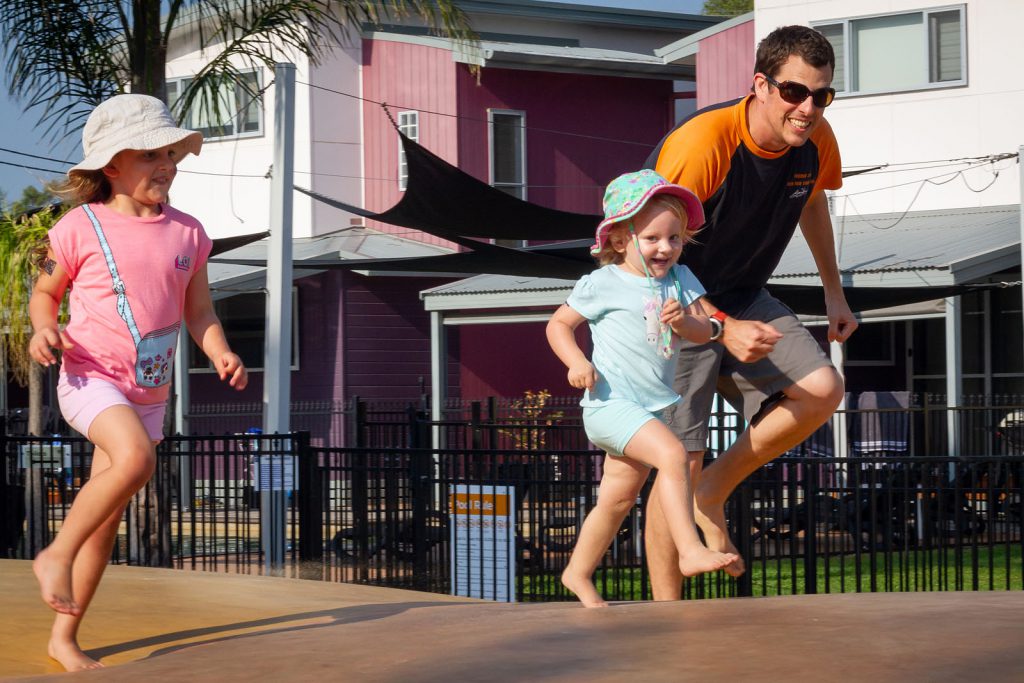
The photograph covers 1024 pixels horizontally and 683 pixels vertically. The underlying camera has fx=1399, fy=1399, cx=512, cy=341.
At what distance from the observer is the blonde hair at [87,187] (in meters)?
4.12

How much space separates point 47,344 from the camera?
3.76 m

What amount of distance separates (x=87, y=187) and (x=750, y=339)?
1998 mm

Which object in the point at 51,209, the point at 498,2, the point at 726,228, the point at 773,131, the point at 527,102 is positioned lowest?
the point at 726,228

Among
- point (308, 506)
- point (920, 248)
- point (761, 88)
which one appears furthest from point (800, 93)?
point (920, 248)

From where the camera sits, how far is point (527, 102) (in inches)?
918

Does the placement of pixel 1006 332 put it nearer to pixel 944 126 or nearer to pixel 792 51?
pixel 944 126

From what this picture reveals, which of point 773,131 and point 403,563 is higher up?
point 773,131

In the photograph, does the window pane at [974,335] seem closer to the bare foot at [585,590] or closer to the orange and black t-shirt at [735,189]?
the orange and black t-shirt at [735,189]

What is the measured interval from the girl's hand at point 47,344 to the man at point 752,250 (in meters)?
1.84

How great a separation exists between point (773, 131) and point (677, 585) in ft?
4.89

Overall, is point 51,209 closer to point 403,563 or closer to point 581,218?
point 581,218

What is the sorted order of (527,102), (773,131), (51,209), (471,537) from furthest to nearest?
(527,102) → (51,209) → (471,537) → (773,131)

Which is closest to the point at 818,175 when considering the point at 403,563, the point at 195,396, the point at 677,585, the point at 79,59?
the point at 677,585

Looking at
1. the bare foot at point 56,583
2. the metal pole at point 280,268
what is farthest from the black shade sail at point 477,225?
the bare foot at point 56,583
